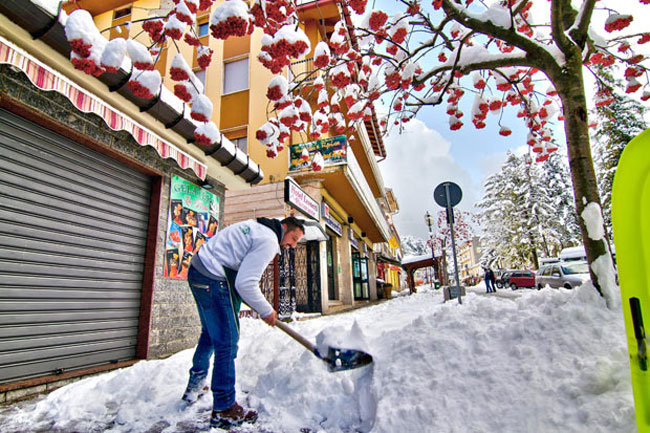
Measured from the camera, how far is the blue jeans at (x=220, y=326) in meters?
2.59

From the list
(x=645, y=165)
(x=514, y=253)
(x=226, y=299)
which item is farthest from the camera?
(x=514, y=253)

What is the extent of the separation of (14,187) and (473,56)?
5.62m

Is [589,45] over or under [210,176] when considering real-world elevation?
over

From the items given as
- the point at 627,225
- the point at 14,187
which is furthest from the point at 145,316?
the point at 627,225

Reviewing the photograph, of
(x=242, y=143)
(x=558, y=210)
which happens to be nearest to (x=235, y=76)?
(x=242, y=143)

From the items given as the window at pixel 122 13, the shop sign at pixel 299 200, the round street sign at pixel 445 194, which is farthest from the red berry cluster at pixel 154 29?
the window at pixel 122 13

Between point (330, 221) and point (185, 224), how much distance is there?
7.45 meters

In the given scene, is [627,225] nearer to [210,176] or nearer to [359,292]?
[210,176]

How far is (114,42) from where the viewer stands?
2850 mm

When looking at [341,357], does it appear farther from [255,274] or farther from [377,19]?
[377,19]

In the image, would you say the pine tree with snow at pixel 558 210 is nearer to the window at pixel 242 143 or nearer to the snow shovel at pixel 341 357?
the window at pixel 242 143

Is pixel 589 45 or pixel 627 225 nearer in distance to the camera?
pixel 627 225

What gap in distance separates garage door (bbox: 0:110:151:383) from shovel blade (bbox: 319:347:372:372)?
11.0ft

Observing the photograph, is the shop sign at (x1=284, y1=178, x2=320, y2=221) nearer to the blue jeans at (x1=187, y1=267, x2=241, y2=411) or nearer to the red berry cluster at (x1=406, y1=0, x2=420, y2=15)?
the red berry cluster at (x1=406, y1=0, x2=420, y2=15)
